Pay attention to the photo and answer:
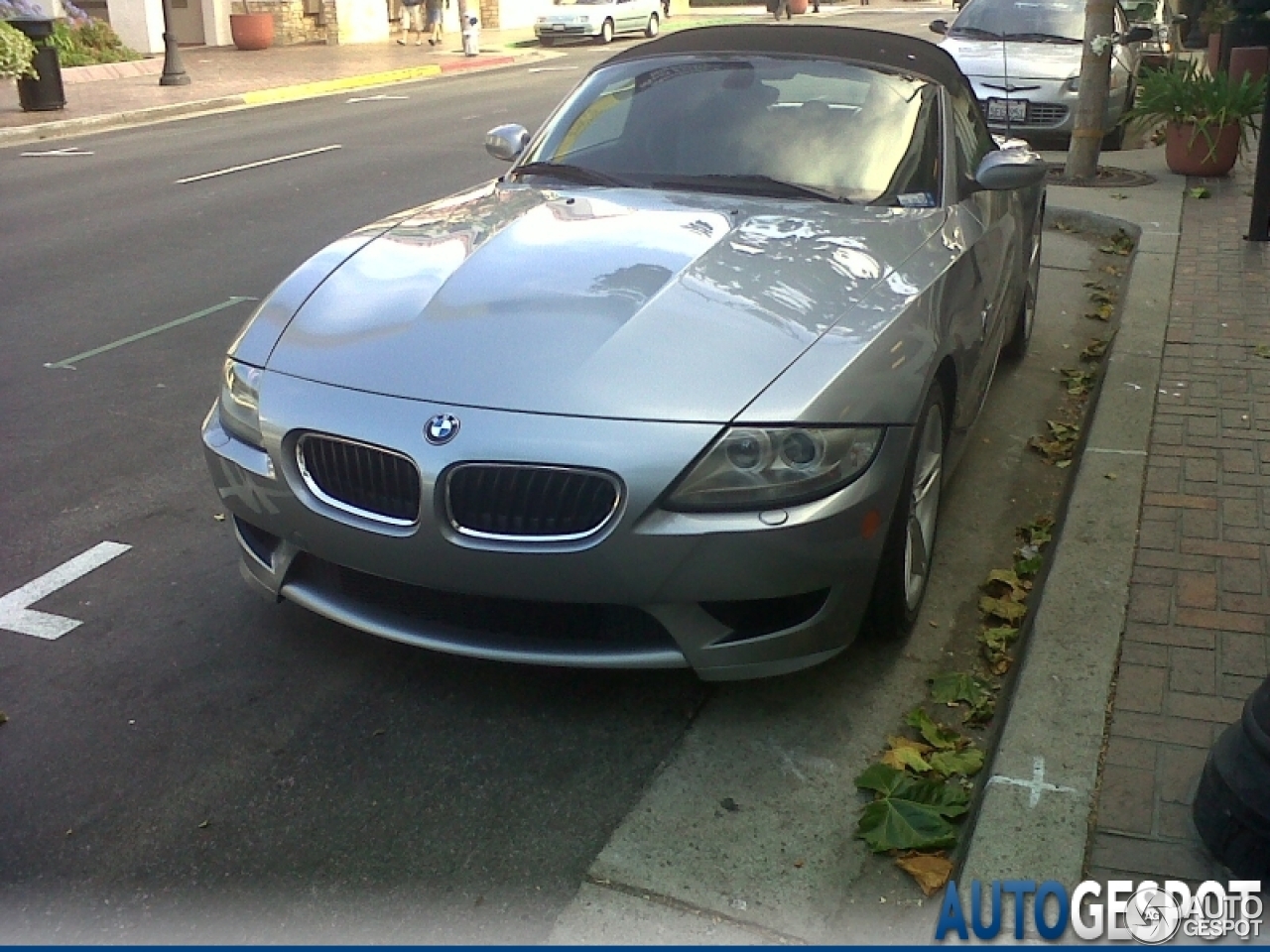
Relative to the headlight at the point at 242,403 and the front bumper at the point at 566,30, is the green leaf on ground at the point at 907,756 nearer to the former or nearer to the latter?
the headlight at the point at 242,403

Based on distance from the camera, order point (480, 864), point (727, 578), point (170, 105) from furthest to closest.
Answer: point (170, 105) < point (727, 578) < point (480, 864)

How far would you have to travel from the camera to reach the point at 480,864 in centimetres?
312

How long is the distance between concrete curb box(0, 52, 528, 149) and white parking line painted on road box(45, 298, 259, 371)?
10127mm

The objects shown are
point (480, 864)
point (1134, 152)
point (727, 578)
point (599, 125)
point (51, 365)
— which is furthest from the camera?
point (1134, 152)

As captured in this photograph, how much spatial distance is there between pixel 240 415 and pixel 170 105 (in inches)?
708

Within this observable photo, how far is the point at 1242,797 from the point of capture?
2.86 m

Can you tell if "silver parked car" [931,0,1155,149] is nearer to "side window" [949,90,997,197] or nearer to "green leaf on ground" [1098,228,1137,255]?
"green leaf on ground" [1098,228,1137,255]

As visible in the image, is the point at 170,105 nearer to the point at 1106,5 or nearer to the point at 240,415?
the point at 1106,5

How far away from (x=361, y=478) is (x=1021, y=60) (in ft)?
39.5

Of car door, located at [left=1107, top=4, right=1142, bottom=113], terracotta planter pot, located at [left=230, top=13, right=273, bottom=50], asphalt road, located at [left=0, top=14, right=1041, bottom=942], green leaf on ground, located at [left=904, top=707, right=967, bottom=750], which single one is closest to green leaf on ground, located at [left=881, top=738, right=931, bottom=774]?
green leaf on ground, located at [left=904, top=707, right=967, bottom=750]

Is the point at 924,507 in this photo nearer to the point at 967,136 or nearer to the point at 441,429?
the point at 441,429

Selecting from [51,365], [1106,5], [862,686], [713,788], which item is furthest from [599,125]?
[1106,5]

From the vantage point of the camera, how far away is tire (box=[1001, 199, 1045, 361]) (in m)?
6.79

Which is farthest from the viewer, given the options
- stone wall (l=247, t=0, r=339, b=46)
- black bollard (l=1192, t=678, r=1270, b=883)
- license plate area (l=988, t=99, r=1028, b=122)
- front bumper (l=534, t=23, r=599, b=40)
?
front bumper (l=534, t=23, r=599, b=40)
